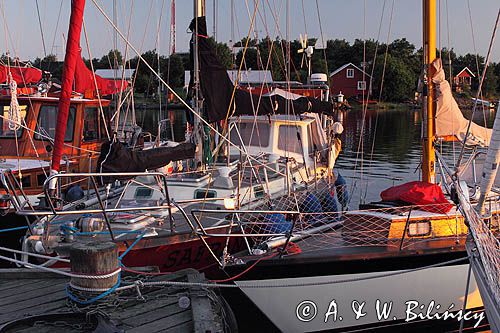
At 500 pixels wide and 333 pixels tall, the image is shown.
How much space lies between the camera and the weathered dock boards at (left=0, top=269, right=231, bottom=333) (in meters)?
5.11

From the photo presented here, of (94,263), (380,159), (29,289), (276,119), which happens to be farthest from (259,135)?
(380,159)

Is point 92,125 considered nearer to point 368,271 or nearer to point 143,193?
point 143,193

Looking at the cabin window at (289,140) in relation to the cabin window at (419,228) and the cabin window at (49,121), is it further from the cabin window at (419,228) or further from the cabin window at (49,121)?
the cabin window at (419,228)

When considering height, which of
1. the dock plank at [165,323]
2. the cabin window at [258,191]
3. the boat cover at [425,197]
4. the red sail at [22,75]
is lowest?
the dock plank at [165,323]

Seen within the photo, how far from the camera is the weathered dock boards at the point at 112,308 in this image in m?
5.11

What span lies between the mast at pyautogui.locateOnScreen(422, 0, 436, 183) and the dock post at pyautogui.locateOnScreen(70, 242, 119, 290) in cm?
560

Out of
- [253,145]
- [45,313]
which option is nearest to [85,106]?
[253,145]

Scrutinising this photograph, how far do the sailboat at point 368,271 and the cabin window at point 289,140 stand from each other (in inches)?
179

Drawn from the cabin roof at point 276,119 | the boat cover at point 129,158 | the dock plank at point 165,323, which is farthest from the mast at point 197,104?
the dock plank at point 165,323

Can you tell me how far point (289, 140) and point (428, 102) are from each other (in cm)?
377

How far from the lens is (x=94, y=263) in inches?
210

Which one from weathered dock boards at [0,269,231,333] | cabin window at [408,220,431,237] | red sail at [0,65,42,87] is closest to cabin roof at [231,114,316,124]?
red sail at [0,65,42,87]

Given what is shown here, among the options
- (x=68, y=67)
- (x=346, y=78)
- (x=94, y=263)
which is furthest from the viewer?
(x=346, y=78)

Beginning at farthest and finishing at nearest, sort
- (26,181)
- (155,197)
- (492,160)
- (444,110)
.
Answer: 1. (26,181)
2. (444,110)
3. (155,197)
4. (492,160)
